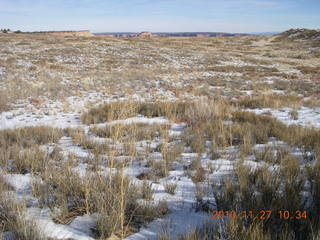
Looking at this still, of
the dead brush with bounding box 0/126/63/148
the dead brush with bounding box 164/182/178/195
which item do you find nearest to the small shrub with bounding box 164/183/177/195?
the dead brush with bounding box 164/182/178/195

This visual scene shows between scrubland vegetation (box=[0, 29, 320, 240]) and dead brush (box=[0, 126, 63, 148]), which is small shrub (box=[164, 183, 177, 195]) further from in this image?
dead brush (box=[0, 126, 63, 148])

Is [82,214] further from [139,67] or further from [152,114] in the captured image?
[139,67]

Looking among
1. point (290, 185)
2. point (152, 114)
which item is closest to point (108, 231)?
point (290, 185)

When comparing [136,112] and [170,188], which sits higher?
[136,112]

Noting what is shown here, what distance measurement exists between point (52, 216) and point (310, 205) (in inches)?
97.2

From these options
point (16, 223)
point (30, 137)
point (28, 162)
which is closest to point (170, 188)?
point (16, 223)

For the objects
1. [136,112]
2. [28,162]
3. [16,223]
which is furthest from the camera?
[136,112]

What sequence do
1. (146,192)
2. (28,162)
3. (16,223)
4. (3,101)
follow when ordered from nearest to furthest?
(16,223), (146,192), (28,162), (3,101)

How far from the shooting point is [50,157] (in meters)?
3.61

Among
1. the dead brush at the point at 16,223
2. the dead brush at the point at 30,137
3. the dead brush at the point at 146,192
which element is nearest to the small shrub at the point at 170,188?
the dead brush at the point at 146,192

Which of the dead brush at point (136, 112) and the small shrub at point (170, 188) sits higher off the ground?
the dead brush at point (136, 112)
